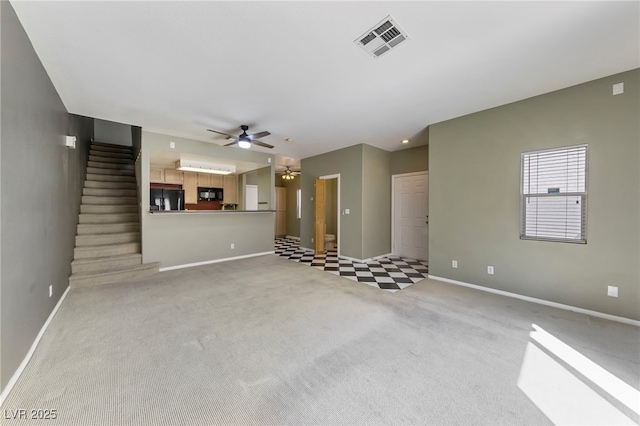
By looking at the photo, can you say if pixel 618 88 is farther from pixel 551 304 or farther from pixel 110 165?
pixel 110 165

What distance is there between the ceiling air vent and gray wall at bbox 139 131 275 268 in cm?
416

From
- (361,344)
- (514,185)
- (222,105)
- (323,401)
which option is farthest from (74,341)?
(514,185)

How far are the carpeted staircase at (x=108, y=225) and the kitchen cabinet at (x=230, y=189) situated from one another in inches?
105

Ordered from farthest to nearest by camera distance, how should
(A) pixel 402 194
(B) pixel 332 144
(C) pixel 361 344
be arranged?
(A) pixel 402 194, (B) pixel 332 144, (C) pixel 361 344

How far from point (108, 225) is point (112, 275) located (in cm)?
142

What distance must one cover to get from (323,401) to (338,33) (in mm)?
2753

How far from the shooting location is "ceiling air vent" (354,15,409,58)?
1873 millimetres

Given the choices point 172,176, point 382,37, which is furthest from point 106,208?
point 382,37

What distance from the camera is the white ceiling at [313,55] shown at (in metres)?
1.75

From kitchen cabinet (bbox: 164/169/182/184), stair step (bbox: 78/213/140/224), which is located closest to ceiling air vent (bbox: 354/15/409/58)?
stair step (bbox: 78/213/140/224)

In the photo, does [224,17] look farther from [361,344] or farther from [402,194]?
[402,194]

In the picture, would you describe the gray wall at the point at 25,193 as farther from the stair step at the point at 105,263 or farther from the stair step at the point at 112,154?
the stair step at the point at 112,154

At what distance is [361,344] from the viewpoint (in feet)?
7.06

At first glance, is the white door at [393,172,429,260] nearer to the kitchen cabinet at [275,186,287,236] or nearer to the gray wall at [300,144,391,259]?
the gray wall at [300,144,391,259]
